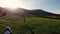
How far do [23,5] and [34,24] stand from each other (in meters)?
0.28

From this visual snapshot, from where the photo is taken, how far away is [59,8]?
2.23 metres

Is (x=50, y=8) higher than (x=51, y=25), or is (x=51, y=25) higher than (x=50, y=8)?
(x=50, y=8)

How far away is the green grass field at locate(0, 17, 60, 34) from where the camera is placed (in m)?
2.20

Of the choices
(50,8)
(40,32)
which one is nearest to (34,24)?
(40,32)

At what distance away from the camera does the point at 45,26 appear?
2.22 meters

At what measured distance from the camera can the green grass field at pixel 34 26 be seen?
86.7 inches

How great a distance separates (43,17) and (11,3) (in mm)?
443

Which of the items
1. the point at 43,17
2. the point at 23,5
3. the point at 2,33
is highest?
the point at 23,5

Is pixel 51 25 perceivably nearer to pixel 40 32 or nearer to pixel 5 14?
pixel 40 32

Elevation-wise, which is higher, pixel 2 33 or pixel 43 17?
pixel 43 17

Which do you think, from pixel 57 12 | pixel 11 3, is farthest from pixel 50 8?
pixel 11 3

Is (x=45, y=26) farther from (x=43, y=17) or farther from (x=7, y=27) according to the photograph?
(x=7, y=27)

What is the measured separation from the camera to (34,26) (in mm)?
2240

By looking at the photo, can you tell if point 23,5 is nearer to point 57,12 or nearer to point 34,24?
point 34,24
